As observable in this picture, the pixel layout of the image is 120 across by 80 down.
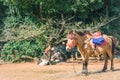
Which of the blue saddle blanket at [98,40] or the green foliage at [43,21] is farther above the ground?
the green foliage at [43,21]

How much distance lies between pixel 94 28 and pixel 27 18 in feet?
12.5

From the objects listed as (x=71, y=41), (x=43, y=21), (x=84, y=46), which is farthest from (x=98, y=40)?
(x=43, y=21)

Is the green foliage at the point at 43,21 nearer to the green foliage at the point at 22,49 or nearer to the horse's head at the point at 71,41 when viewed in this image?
the green foliage at the point at 22,49

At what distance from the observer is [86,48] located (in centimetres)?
1285

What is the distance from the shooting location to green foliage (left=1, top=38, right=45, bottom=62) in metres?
20.1

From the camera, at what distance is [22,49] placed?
2025cm

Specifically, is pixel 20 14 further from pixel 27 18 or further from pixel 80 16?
pixel 80 16

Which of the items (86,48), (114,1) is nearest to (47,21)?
(114,1)

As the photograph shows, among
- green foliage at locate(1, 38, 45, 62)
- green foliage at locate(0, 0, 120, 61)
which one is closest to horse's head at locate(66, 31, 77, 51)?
green foliage at locate(0, 0, 120, 61)

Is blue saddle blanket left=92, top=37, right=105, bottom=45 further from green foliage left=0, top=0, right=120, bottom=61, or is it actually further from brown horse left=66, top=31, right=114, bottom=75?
green foliage left=0, top=0, right=120, bottom=61

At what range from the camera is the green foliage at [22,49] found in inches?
792

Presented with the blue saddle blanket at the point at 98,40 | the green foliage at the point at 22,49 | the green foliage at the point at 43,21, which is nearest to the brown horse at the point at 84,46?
the blue saddle blanket at the point at 98,40

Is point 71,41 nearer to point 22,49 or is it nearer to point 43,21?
point 43,21

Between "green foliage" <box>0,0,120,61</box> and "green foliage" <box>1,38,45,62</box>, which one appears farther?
"green foliage" <box>1,38,45,62</box>
